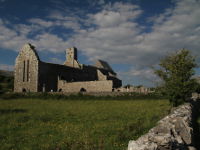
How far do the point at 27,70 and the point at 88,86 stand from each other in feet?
57.4

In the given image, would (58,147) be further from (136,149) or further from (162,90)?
(162,90)

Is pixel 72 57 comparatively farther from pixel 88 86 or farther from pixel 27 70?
pixel 88 86

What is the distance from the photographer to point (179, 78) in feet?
55.8

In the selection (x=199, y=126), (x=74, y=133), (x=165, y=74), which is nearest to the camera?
(x=74, y=133)

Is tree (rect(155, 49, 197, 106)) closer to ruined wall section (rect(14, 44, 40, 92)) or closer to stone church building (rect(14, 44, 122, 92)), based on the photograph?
stone church building (rect(14, 44, 122, 92))

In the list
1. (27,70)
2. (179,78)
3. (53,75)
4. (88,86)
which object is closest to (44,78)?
(53,75)

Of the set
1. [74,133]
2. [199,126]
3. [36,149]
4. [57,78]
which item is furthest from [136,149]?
[57,78]

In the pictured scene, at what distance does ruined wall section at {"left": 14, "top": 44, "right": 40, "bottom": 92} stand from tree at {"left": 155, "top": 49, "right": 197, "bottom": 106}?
128 ft

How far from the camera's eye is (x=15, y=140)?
9836 mm

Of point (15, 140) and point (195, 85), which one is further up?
point (195, 85)

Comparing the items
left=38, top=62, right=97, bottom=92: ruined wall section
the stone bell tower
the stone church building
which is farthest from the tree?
the stone bell tower

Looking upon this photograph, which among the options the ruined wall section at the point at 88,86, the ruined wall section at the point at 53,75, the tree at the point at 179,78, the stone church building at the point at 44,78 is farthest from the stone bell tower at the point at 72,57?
the tree at the point at 179,78

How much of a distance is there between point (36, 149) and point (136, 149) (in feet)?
18.2

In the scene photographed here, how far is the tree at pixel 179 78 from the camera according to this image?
55.8ft
